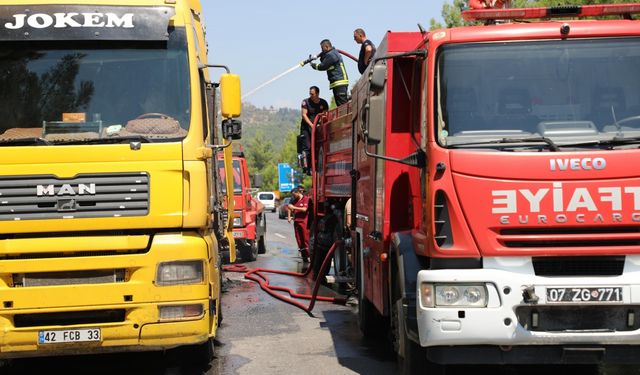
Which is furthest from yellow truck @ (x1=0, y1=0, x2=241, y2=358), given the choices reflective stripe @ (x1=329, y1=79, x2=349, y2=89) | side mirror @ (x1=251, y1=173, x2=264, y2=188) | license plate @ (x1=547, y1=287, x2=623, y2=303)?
side mirror @ (x1=251, y1=173, x2=264, y2=188)

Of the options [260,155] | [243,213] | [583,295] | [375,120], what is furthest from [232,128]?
[260,155]

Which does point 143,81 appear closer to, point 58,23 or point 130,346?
point 58,23

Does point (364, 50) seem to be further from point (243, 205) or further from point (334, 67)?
point (243, 205)

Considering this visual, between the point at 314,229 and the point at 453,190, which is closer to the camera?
the point at 453,190

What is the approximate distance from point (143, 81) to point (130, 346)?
2186 millimetres

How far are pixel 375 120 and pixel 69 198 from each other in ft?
8.03

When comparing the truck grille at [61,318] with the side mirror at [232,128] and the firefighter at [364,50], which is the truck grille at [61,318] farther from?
the firefighter at [364,50]

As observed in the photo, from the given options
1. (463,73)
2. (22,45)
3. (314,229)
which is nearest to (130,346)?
(22,45)

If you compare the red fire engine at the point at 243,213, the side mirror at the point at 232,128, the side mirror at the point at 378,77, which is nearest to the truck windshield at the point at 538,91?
the side mirror at the point at 378,77

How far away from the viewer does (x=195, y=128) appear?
23.6ft

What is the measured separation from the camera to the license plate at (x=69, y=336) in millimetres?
6707

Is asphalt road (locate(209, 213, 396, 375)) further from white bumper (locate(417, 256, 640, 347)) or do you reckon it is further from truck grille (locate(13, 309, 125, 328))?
white bumper (locate(417, 256, 640, 347))

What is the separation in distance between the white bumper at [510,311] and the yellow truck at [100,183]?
216 centimetres

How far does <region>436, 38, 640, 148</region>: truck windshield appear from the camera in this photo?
6.12 metres
